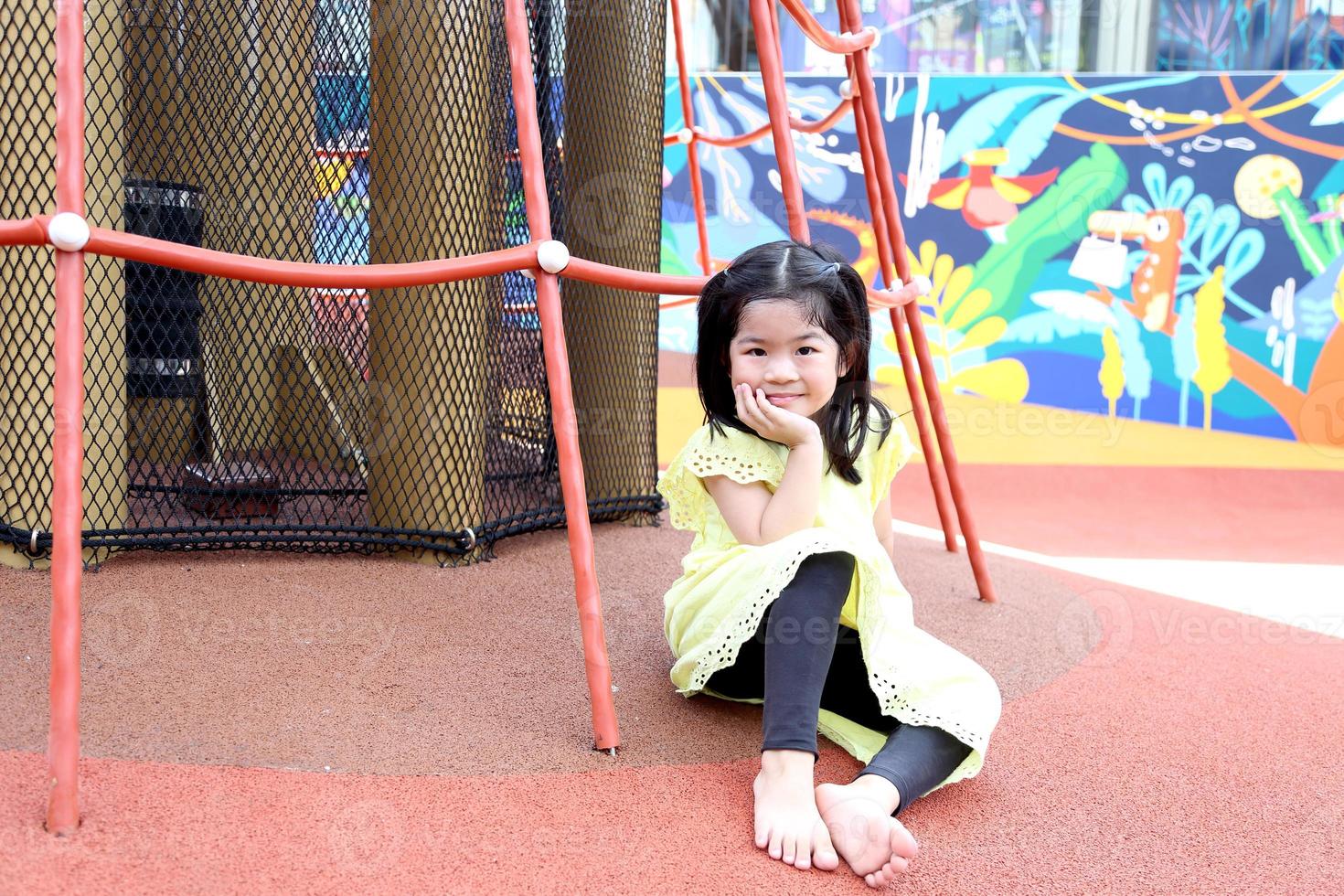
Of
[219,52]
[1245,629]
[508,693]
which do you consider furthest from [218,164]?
[1245,629]

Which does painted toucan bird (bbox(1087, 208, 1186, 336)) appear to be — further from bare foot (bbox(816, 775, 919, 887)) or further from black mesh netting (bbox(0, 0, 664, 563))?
bare foot (bbox(816, 775, 919, 887))

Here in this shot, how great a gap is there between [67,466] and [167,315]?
4.15 feet

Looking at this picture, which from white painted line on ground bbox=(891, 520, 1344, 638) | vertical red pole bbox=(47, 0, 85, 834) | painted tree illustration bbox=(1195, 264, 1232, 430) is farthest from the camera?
painted tree illustration bbox=(1195, 264, 1232, 430)

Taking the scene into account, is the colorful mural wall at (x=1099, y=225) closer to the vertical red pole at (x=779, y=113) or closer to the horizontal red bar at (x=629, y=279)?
the vertical red pole at (x=779, y=113)

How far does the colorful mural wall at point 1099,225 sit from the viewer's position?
17.0 feet

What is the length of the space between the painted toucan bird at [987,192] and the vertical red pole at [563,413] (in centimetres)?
472

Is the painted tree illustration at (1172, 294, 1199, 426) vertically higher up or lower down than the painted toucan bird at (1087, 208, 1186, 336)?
lower down

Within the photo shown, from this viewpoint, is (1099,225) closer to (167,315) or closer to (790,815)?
(167,315)

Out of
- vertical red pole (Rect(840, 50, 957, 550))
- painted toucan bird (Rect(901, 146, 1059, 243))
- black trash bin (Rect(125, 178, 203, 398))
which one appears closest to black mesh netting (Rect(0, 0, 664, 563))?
black trash bin (Rect(125, 178, 203, 398))

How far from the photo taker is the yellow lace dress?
55.1 inches

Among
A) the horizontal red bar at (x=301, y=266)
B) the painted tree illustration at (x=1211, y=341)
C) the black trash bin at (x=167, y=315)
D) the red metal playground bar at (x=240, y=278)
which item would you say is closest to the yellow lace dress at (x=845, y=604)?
the red metal playground bar at (x=240, y=278)

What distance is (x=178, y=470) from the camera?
235cm

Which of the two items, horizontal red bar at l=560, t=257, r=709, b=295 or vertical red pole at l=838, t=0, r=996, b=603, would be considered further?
vertical red pole at l=838, t=0, r=996, b=603

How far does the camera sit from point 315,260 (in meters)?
2.29
